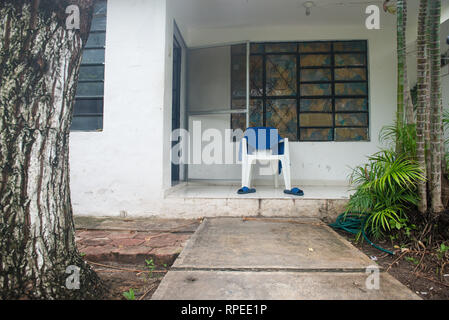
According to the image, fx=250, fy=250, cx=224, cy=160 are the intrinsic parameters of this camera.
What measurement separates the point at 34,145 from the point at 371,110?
4453 millimetres

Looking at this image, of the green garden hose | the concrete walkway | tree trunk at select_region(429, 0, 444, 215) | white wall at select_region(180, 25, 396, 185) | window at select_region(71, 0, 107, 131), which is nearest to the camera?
the concrete walkway

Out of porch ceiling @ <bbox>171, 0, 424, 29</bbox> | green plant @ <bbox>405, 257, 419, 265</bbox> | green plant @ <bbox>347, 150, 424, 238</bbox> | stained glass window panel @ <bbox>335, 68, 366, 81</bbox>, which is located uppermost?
porch ceiling @ <bbox>171, 0, 424, 29</bbox>

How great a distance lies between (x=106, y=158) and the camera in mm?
2744

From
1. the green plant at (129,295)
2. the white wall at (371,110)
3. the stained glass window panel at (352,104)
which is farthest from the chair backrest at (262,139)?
the green plant at (129,295)

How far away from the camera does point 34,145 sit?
1.06 m

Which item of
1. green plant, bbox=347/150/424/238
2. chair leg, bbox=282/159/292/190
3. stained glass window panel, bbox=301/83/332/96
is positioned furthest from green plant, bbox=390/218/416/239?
stained glass window panel, bbox=301/83/332/96

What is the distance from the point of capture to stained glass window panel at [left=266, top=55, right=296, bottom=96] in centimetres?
422

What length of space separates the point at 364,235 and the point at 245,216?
108 cm

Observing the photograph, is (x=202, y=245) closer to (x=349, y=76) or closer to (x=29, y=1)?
(x=29, y=1)

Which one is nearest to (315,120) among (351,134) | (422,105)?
(351,134)

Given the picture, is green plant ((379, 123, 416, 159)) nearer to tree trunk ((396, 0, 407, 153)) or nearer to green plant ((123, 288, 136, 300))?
tree trunk ((396, 0, 407, 153))

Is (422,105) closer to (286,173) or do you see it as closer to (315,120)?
(286,173)

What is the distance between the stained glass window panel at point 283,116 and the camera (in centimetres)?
419

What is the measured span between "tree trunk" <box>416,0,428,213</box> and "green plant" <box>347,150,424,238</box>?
0.05 meters
